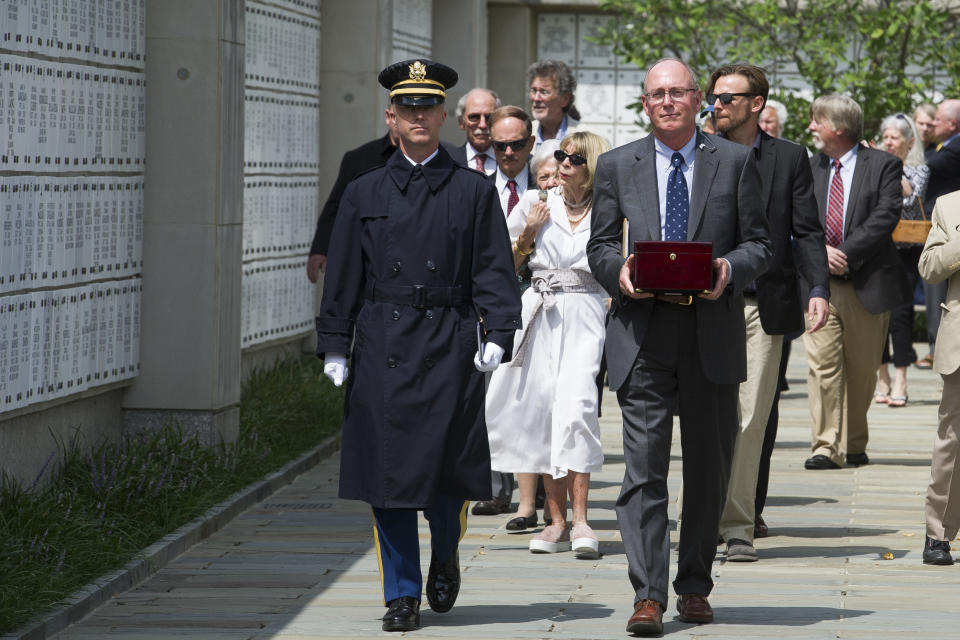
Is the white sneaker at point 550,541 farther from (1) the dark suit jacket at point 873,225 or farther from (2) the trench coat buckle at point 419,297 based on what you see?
(1) the dark suit jacket at point 873,225

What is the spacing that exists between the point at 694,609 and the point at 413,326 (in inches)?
58.4

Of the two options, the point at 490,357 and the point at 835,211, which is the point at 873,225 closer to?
the point at 835,211

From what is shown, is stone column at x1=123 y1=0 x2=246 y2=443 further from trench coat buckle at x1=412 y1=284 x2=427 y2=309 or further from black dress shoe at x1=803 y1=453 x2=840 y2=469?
black dress shoe at x1=803 y1=453 x2=840 y2=469

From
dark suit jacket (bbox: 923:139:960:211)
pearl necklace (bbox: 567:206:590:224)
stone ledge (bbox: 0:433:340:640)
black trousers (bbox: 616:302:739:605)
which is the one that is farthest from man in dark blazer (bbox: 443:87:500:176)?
dark suit jacket (bbox: 923:139:960:211)

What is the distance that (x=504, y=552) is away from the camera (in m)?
8.37

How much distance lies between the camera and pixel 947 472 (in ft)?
26.3

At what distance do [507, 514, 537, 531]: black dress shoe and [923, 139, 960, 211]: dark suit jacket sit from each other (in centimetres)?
640

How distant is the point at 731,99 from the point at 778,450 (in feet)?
14.5

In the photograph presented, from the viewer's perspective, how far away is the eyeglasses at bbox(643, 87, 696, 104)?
6.69 metres

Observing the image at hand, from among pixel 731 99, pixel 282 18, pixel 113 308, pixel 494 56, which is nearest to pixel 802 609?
pixel 731 99

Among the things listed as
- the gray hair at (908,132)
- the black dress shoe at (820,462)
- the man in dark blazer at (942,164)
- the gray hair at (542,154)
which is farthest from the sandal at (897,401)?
the gray hair at (542,154)

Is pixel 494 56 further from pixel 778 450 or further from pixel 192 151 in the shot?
pixel 192 151

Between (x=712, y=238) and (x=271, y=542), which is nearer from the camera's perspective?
(x=712, y=238)

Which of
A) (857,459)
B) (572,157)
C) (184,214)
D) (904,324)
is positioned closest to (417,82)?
(572,157)
